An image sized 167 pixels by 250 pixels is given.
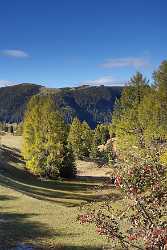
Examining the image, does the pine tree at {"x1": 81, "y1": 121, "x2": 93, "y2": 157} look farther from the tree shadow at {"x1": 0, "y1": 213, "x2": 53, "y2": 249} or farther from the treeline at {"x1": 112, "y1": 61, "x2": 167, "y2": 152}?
the tree shadow at {"x1": 0, "y1": 213, "x2": 53, "y2": 249}

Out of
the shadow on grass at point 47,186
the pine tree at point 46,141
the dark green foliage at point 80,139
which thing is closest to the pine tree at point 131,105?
the shadow on grass at point 47,186

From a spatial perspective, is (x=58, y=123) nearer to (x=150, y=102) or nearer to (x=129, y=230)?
(x=150, y=102)

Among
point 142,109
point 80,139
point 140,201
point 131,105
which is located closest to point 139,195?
point 140,201

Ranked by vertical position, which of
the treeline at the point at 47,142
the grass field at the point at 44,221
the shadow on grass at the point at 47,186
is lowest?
the shadow on grass at the point at 47,186

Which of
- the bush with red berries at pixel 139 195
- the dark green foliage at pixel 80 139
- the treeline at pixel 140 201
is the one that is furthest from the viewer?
the dark green foliage at pixel 80 139

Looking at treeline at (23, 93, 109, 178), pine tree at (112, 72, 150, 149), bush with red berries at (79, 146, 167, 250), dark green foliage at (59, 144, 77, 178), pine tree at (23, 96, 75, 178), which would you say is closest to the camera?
bush with red berries at (79, 146, 167, 250)

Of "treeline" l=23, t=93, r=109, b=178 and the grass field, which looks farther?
"treeline" l=23, t=93, r=109, b=178

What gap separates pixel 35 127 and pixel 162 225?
65.8 m

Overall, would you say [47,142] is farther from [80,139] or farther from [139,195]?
[139,195]

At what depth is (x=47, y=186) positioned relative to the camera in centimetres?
6900

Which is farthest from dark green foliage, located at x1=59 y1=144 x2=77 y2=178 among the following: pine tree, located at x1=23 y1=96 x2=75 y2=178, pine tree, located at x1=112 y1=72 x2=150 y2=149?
pine tree, located at x1=112 y1=72 x2=150 y2=149

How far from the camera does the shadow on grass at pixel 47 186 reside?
192 ft

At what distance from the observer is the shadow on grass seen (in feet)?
192

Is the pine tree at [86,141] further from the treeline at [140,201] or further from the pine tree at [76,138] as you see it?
the treeline at [140,201]
